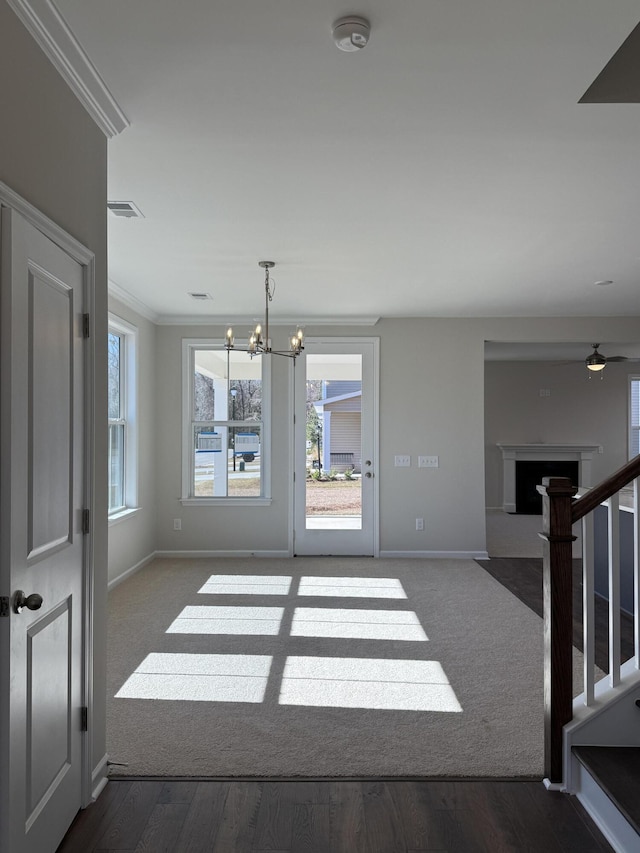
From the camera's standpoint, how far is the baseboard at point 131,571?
17.9ft

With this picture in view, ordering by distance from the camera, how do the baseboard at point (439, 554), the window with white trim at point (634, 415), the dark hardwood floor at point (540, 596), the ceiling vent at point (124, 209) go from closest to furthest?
the ceiling vent at point (124, 209), the dark hardwood floor at point (540, 596), the baseboard at point (439, 554), the window with white trim at point (634, 415)

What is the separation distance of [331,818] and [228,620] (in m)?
2.42

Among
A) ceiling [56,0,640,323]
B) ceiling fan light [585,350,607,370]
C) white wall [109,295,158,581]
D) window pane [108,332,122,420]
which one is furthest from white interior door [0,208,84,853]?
ceiling fan light [585,350,607,370]

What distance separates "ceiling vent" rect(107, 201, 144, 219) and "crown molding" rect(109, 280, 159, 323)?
1.69m

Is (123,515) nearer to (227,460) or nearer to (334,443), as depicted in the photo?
(227,460)

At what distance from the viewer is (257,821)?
219 cm

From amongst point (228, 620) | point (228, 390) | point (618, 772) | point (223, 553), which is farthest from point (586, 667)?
point (228, 390)

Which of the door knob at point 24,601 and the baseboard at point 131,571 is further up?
the door knob at point 24,601

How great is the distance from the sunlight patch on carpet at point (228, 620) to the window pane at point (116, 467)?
5.01 feet

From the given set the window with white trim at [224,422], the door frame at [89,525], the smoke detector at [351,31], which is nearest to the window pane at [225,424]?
the window with white trim at [224,422]

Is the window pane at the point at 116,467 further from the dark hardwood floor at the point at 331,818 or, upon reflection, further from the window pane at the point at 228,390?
the dark hardwood floor at the point at 331,818

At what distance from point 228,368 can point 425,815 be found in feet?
17.1

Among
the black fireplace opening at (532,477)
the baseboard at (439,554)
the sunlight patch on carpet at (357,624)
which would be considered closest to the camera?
the sunlight patch on carpet at (357,624)

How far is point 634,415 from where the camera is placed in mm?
10633
